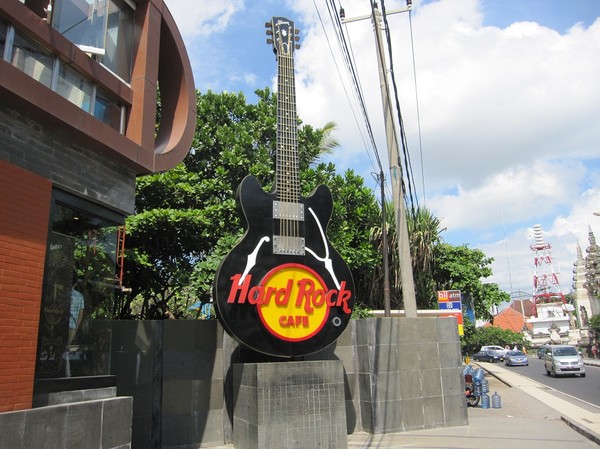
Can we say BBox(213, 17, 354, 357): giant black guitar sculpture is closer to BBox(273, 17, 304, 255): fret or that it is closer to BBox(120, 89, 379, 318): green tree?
BBox(273, 17, 304, 255): fret

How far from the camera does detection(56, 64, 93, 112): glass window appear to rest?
693 cm

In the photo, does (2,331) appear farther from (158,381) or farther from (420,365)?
(420,365)

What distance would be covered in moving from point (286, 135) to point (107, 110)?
12.7ft

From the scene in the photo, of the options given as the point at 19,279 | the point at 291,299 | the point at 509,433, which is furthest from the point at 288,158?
the point at 509,433

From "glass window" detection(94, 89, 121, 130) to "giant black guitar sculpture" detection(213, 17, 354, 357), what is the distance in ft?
8.61

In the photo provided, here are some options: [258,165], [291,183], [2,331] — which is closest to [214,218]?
Result: [258,165]

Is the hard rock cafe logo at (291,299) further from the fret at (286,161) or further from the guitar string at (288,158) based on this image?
the guitar string at (288,158)

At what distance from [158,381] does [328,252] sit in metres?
4.21

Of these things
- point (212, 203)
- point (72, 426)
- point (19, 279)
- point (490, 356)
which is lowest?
point (490, 356)

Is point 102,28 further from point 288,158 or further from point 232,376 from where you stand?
point 232,376

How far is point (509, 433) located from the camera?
10.4 m

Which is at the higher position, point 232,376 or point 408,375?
point 232,376

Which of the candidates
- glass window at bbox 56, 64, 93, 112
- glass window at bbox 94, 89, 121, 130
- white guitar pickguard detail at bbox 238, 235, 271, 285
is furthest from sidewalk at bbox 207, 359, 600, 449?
glass window at bbox 56, 64, 93, 112

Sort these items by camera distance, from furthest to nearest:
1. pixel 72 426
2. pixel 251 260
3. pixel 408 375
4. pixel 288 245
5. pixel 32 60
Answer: pixel 408 375 → pixel 288 245 → pixel 251 260 → pixel 32 60 → pixel 72 426
